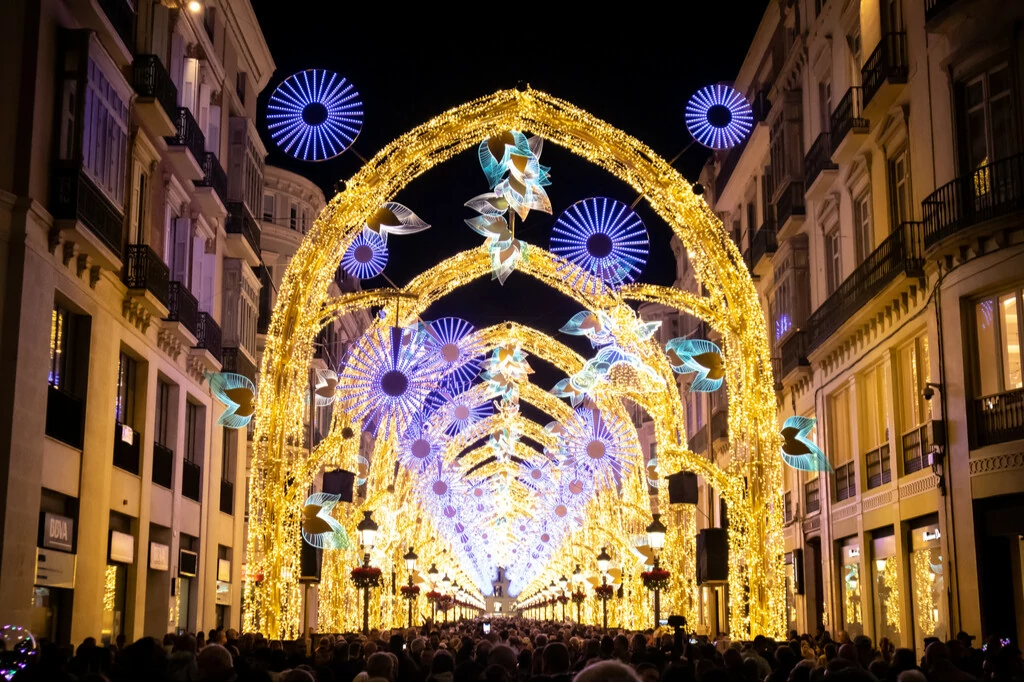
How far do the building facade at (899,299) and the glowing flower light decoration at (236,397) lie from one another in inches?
486

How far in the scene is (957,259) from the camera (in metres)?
23.2

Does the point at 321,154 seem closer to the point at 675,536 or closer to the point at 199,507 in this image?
the point at 199,507

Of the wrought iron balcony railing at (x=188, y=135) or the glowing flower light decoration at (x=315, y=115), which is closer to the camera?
the glowing flower light decoration at (x=315, y=115)

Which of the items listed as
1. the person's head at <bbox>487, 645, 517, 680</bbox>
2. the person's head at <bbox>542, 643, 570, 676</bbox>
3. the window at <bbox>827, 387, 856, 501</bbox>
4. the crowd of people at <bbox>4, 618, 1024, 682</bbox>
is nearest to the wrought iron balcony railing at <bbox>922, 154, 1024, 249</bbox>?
the crowd of people at <bbox>4, 618, 1024, 682</bbox>

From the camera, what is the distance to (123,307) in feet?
92.2

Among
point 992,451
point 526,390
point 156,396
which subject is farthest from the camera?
point 526,390

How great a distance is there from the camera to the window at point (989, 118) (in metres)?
22.4

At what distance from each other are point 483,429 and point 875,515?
105 ft

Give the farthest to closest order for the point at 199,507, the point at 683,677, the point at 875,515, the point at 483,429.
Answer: the point at 483,429
the point at 199,507
the point at 875,515
the point at 683,677

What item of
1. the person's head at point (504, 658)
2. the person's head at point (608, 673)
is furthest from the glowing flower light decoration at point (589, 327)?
the person's head at point (608, 673)

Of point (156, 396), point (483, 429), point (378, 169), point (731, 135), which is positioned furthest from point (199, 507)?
point (483, 429)

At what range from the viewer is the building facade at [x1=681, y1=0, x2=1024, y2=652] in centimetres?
2228

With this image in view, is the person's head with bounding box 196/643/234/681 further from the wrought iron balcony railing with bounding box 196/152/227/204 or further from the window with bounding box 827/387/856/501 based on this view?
the window with bounding box 827/387/856/501

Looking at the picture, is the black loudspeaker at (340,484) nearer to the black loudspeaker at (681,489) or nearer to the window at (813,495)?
the black loudspeaker at (681,489)
